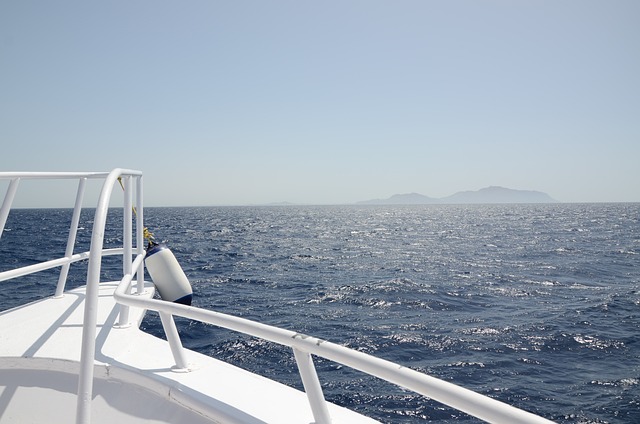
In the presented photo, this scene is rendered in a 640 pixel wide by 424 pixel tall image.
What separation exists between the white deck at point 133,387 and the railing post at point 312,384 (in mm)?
295

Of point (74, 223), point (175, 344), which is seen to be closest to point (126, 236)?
point (175, 344)

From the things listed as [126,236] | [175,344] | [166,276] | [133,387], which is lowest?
[133,387]

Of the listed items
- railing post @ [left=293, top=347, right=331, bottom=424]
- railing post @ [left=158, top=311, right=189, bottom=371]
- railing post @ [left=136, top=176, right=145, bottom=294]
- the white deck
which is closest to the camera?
railing post @ [left=293, top=347, right=331, bottom=424]

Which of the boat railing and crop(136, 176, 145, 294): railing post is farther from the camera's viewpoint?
crop(136, 176, 145, 294): railing post

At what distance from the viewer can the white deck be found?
2191 mm

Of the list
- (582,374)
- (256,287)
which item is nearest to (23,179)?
(582,374)

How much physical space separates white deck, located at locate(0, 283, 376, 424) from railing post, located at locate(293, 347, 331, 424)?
0.97 feet

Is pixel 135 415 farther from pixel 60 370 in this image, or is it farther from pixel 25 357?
pixel 25 357

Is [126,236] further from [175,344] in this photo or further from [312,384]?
[312,384]

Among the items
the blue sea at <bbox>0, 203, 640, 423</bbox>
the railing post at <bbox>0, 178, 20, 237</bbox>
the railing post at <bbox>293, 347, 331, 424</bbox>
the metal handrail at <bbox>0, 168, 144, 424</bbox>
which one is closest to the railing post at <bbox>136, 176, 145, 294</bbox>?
the metal handrail at <bbox>0, 168, 144, 424</bbox>

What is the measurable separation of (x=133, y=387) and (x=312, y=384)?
4.44 ft

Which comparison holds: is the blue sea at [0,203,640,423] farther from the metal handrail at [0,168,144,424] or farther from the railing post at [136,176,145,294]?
the metal handrail at [0,168,144,424]

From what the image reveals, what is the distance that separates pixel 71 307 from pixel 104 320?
27.0 inches

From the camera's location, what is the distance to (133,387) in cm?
249
